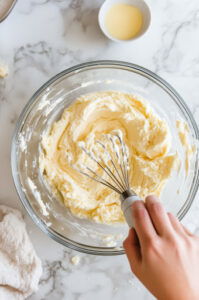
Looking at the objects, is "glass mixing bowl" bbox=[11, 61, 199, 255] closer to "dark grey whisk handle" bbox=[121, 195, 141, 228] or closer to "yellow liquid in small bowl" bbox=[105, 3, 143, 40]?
"yellow liquid in small bowl" bbox=[105, 3, 143, 40]

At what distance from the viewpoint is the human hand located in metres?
0.99

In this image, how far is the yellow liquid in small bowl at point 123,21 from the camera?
4.78ft

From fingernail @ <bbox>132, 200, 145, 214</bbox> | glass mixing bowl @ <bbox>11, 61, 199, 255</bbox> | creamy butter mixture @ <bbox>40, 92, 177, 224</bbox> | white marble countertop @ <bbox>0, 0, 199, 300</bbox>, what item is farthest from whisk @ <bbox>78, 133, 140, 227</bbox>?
fingernail @ <bbox>132, 200, 145, 214</bbox>

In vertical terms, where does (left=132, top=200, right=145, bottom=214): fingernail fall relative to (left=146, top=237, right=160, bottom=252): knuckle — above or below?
above

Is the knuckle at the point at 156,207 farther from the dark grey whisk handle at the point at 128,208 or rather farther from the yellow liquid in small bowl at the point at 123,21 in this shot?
the yellow liquid in small bowl at the point at 123,21

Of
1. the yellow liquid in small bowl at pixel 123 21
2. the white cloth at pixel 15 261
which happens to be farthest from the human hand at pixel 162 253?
the yellow liquid in small bowl at pixel 123 21

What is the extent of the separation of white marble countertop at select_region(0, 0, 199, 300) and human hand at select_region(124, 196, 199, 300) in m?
0.46

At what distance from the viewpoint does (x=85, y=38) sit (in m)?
1.48

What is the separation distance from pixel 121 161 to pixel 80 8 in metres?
0.55

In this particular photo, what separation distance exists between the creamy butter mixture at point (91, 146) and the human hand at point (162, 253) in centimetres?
40

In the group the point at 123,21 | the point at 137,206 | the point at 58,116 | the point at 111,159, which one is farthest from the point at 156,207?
the point at 123,21

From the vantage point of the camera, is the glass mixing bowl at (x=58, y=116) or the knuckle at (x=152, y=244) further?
the glass mixing bowl at (x=58, y=116)

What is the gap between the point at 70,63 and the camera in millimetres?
1470

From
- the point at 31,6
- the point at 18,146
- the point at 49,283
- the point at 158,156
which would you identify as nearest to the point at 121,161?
the point at 158,156
